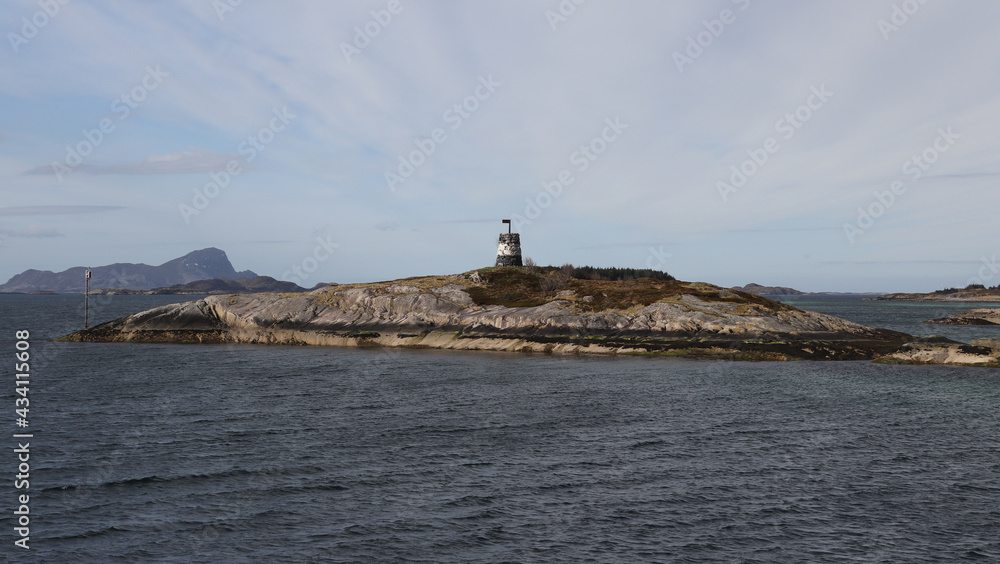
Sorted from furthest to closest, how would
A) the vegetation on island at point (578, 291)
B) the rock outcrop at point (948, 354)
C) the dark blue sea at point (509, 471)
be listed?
the vegetation on island at point (578, 291) → the rock outcrop at point (948, 354) → the dark blue sea at point (509, 471)

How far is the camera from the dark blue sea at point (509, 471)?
724 inches

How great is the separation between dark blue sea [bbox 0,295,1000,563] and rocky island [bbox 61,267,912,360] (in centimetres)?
2035

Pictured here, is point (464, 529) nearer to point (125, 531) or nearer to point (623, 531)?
point (623, 531)

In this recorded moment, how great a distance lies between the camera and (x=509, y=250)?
113000 mm

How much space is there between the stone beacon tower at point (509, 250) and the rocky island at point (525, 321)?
11530mm

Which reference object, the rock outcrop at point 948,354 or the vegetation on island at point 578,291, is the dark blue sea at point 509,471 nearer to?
the rock outcrop at point 948,354

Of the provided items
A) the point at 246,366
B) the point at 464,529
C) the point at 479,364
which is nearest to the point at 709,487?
the point at 464,529

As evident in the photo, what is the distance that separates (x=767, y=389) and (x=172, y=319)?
78841 mm

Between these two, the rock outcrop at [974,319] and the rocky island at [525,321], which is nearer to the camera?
the rocky island at [525,321]

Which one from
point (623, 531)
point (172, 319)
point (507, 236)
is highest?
point (507, 236)

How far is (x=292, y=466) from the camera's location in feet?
85.2

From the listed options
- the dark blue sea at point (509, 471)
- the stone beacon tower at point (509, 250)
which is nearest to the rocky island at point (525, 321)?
the stone beacon tower at point (509, 250)

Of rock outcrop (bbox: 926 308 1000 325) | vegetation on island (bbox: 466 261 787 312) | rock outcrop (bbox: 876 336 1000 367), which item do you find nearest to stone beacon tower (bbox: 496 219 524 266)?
vegetation on island (bbox: 466 261 787 312)

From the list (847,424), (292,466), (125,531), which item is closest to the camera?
(125,531)
